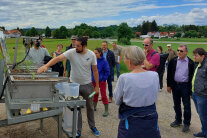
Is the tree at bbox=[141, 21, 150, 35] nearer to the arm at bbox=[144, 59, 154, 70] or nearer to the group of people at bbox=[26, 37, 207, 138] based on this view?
the group of people at bbox=[26, 37, 207, 138]

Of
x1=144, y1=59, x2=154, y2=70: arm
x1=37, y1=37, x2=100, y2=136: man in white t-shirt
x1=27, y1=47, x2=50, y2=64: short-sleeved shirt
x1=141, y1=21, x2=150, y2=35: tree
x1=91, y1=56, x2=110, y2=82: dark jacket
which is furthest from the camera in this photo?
x1=141, y1=21, x2=150, y2=35: tree

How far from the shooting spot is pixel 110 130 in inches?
188

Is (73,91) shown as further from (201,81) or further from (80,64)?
(201,81)

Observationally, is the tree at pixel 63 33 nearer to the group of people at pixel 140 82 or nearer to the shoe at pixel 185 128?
the group of people at pixel 140 82

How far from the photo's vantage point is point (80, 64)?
4.01m

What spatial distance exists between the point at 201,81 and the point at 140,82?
243 centimetres

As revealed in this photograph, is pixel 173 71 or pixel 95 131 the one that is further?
pixel 173 71

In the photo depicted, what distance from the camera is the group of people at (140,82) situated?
2307 millimetres

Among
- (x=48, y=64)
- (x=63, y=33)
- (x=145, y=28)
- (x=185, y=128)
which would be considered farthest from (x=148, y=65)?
(x=145, y=28)

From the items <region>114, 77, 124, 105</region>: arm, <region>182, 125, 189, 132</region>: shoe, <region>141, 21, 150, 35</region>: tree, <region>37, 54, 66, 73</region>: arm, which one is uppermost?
<region>141, 21, 150, 35</region>: tree

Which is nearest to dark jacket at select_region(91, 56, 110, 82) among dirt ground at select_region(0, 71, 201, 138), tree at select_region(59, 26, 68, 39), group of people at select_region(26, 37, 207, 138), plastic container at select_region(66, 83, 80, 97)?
group of people at select_region(26, 37, 207, 138)

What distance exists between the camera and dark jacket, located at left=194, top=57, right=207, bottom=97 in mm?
4044

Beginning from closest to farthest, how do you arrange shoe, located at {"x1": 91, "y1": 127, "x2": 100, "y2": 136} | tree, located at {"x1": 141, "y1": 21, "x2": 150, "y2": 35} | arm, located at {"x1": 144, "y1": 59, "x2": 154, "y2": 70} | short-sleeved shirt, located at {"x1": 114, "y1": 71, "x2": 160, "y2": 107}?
short-sleeved shirt, located at {"x1": 114, "y1": 71, "x2": 160, "y2": 107}
arm, located at {"x1": 144, "y1": 59, "x2": 154, "y2": 70}
shoe, located at {"x1": 91, "y1": 127, "x2": 100, "y2": 136}
tree, located at {"x1": 141, "y1": 21, "x2": 150, "y2": 35}

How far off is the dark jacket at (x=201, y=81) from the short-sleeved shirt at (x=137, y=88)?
7.21 feet
